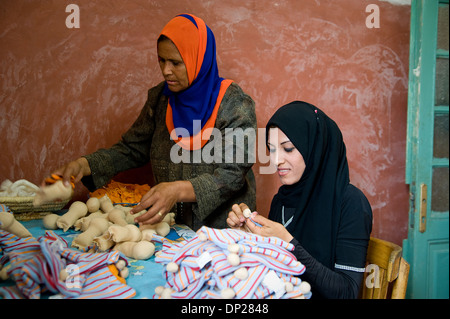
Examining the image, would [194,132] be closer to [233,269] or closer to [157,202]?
[157,202]

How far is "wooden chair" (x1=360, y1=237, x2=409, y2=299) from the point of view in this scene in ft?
3.96

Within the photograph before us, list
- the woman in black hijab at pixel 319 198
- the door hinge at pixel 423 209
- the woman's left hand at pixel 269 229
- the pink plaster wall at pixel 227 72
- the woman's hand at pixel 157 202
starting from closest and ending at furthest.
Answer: the woman's left hand at pixel 269 229
the woman in black hijab at pixel 319 198
the woman's hand at pixel 157 202
the pink plaster wall at pixel 227 72
the door hinge at pixel 423 209

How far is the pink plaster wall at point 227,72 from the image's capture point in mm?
2305

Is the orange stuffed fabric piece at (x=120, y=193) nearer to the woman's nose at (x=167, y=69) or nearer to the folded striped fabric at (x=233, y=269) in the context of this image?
the woman's nose at (x=167, y=69)

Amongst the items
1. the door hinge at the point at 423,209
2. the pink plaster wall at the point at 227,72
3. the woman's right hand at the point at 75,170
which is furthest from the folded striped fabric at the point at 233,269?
the door hinge at the point at 423,209

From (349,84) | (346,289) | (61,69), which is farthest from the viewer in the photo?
(349,84)

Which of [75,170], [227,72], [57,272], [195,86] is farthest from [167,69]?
[57,272]

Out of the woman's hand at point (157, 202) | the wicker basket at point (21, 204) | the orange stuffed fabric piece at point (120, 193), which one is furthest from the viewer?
the orange stuffed fabric piece at point (120, 193)

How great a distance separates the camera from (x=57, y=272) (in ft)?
3.04

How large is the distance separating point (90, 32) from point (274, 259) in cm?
193

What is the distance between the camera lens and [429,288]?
8.10 ft

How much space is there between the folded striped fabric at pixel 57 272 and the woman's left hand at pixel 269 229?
1.17 feet
